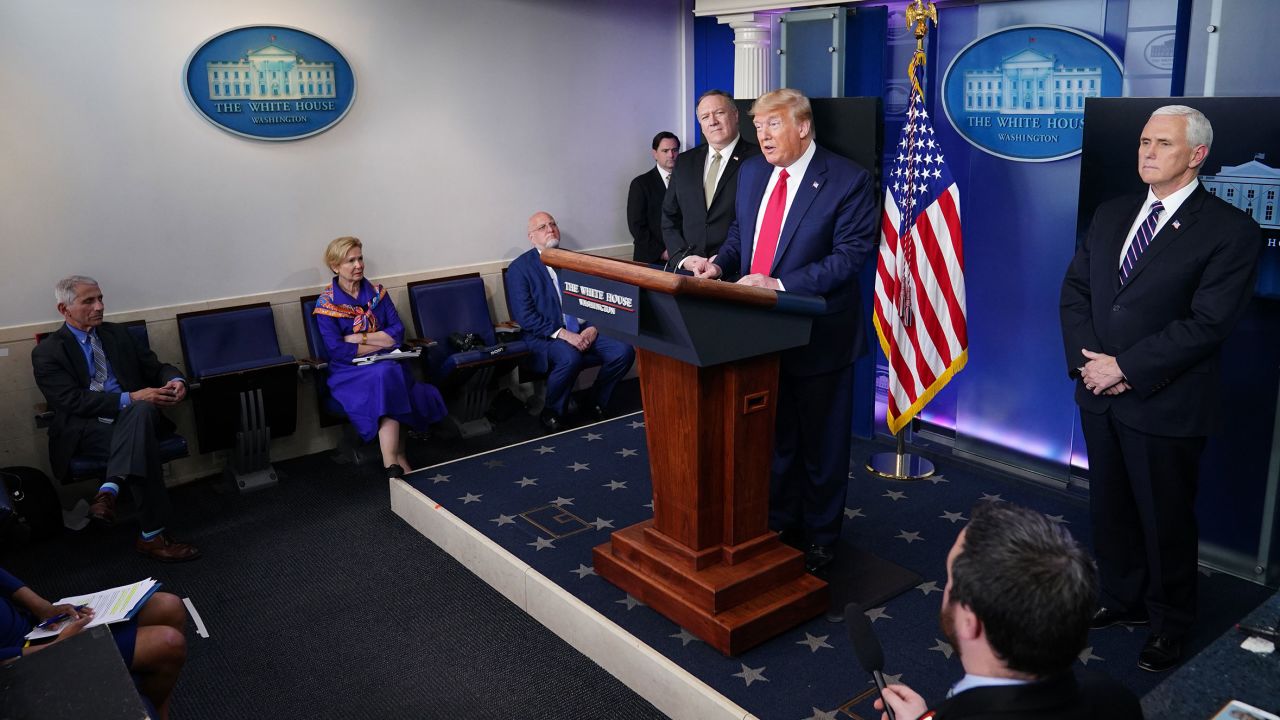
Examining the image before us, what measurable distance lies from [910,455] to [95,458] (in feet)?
13.9

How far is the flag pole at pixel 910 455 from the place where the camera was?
5.14m

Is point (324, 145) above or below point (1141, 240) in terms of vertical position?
above

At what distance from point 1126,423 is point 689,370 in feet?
5.12

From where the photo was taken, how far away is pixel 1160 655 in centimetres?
353

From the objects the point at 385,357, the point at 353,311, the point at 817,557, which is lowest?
the point at 817,557

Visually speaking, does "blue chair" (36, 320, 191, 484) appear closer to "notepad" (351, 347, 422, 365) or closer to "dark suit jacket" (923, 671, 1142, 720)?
"notepad" (351, 347, 422, 365)

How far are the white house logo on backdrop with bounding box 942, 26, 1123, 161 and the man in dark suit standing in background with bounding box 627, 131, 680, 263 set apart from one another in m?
2.30

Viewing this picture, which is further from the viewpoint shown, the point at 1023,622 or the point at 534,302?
the point at 534,302

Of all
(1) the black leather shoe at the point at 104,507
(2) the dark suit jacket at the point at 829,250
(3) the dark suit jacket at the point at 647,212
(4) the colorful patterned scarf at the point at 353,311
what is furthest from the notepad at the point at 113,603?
(3) the dark suit jacket at the point at 647,212

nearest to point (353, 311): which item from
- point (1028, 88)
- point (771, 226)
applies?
point (771, 226)

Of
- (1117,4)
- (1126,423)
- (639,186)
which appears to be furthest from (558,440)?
(1117,4)

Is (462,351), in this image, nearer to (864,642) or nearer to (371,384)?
(371,384)

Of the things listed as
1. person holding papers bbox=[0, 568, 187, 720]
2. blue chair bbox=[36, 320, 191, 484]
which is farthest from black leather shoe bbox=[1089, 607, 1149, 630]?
blue chair bbox=[36, 320, 191, 484]

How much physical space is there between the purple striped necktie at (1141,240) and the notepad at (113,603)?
134 inches
